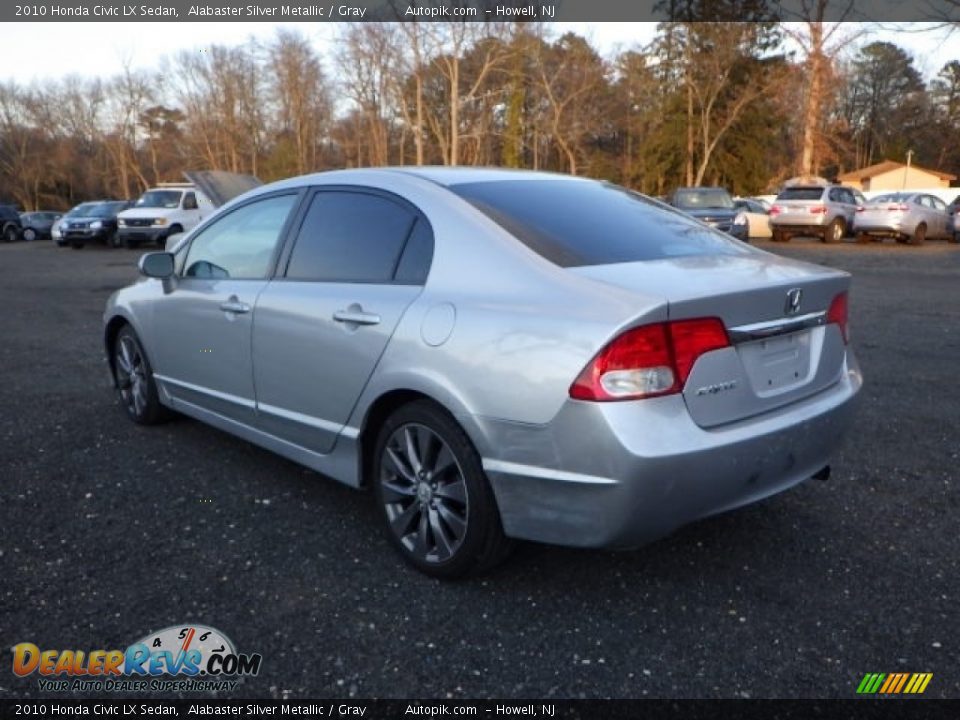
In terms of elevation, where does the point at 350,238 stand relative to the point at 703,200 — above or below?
below

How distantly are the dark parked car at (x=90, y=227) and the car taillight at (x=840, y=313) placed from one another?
26.3 metres

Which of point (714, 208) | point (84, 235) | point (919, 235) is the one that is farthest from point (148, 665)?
point (84, 235)

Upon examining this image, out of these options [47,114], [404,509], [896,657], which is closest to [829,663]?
[896,657]

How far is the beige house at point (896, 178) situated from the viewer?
187 ft

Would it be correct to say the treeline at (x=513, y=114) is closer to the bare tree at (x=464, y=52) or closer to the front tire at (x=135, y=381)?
the bare tree at (x=464, y=52)

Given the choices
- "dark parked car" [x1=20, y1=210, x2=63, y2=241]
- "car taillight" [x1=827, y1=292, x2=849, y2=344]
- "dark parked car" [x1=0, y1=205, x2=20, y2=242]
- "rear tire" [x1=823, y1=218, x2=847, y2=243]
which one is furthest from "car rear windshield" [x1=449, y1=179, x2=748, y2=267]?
"dark parked car" [x1=0, y1=205, x2=20, y2=242]

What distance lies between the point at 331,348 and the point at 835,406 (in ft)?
6.68

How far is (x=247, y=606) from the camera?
8.86 ft

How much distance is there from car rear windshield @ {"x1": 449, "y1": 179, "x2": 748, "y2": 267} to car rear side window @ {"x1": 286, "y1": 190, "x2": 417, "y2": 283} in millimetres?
311

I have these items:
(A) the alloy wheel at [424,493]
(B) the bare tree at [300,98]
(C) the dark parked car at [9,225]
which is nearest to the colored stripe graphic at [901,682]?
(A) the alloy wheel at [424,493]

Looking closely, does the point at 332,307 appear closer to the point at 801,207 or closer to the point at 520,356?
the point at 520,356

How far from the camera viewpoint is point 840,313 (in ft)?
9.86

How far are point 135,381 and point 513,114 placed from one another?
39.6 meters

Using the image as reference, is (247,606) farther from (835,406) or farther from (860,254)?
(860,254)
